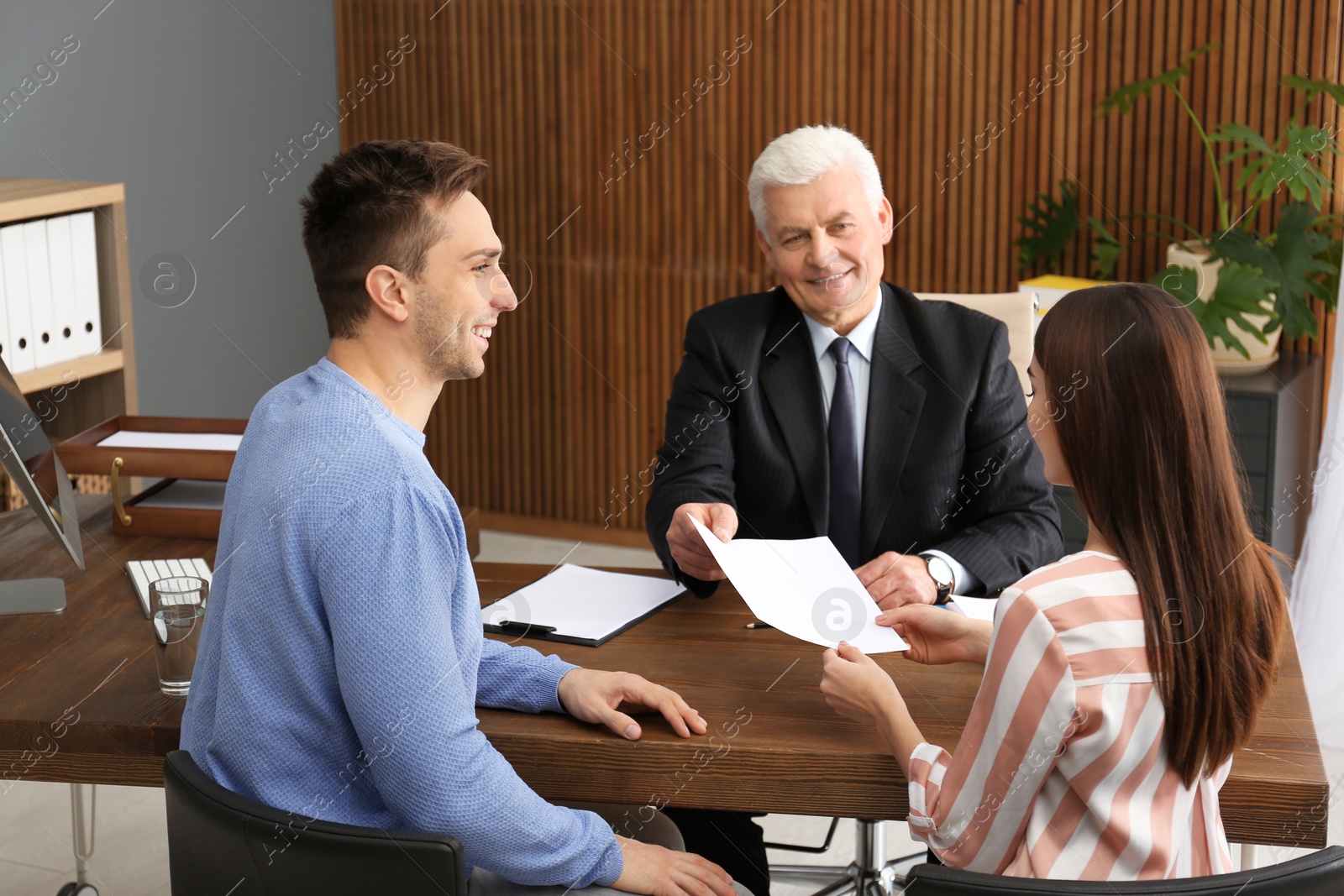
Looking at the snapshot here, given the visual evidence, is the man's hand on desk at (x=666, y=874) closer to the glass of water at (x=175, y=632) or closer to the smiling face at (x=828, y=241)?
the glass of water at (x=175, y=632)

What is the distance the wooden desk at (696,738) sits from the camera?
158 centimetres

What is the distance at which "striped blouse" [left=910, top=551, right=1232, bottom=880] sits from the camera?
4.46 feet

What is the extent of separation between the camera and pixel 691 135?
16.4ft

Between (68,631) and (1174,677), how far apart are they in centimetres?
160

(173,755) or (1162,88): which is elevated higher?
(1162,88)

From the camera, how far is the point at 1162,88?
14.3 ft

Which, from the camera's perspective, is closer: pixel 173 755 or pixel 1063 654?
pixel 1063 654

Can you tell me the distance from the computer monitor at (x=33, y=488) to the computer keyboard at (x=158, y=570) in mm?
93

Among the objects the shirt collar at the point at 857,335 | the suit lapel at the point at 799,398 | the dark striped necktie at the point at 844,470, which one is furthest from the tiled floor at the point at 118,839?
the shirt collar at the point at 857,335

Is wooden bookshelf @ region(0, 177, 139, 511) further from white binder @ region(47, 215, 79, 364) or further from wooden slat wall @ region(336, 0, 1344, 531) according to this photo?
wooden slat wall @ region(336, 0, 1344, 531)

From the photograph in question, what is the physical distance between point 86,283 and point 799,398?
201cm

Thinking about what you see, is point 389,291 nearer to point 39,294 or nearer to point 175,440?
→ point 175,440

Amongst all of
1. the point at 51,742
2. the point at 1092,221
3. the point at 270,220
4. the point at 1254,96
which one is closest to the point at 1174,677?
the point at 51,742

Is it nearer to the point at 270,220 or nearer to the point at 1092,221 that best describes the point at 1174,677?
the point at 1092,221
